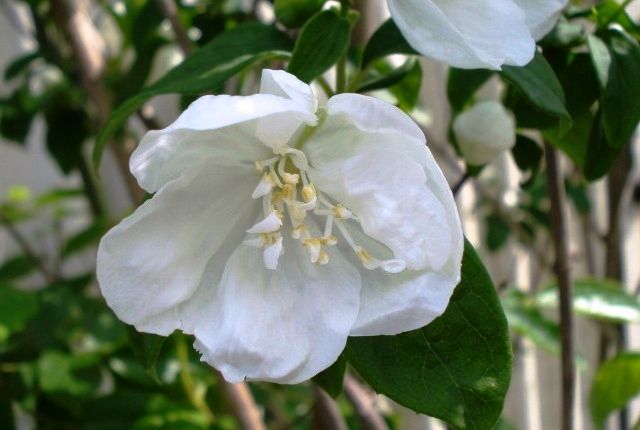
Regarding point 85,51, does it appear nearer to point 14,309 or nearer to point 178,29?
point 178,29

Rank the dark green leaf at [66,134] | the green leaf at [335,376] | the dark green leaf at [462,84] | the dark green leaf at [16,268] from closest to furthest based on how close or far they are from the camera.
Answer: the green leaf at [335,376], the dark green leaf at [462,84], the dark green leaf at [66,134], the dark green leaf at [16,268]

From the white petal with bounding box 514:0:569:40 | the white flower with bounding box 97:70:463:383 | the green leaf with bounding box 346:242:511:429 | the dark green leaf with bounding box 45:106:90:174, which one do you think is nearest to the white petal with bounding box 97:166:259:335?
the white flower with bounding box 97:70:463:383

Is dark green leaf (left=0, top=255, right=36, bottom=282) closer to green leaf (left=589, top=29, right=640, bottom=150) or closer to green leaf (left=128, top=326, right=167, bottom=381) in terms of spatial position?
green leaf (left=128, top=326, right=167, bottom=381)

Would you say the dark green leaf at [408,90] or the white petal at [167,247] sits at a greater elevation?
the white petal at [167,247]

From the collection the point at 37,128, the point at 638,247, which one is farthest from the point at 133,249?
the point at 37,128

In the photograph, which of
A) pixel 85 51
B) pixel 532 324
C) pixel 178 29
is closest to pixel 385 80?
pixel 178 29

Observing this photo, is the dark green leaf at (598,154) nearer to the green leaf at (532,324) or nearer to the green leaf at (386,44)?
the green leaf at (386,44)

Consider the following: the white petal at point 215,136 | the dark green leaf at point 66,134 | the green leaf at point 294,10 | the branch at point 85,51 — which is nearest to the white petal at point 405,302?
the white petal at point 215,136
